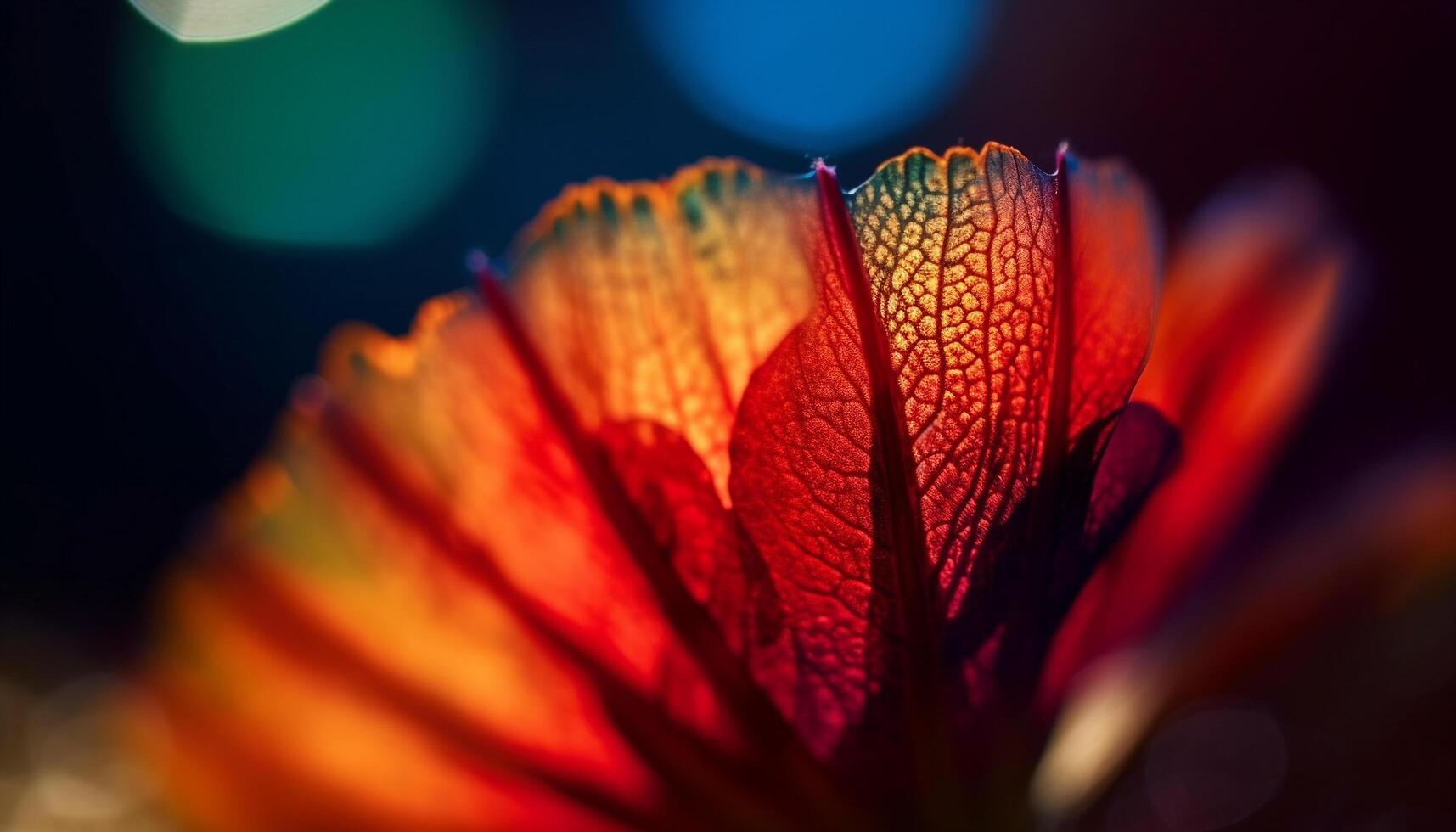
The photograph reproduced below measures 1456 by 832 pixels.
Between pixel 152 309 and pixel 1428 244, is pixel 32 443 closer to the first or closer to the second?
pixel 152 309

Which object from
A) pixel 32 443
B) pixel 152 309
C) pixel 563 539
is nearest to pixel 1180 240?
pixel 563 539

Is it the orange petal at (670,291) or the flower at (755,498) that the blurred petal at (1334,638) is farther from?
the orange petal at (670,291)

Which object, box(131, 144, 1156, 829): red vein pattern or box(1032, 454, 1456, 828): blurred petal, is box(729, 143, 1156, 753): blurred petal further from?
box(1032, 454, 1456, 828): blurred petal

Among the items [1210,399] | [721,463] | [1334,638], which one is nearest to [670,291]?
[721,463]

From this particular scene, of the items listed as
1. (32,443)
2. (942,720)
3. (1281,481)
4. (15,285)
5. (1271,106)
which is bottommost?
(942,720)

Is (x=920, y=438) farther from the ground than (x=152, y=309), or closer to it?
closer to it

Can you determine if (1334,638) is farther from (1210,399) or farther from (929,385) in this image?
(929,385)
